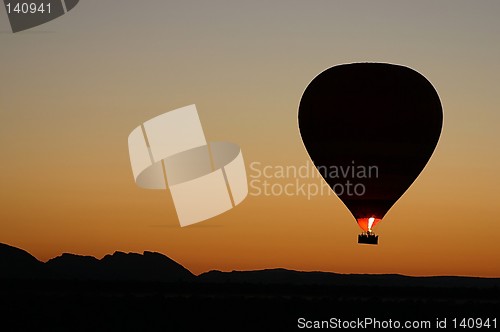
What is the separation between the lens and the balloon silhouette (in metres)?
41.8

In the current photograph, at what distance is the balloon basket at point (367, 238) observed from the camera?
40.1 m

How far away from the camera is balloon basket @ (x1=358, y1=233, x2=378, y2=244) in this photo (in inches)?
1578

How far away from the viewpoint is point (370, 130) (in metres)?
42.2

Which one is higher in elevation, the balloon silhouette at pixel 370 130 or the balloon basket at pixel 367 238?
the balloon silhouette at pixel 370 130

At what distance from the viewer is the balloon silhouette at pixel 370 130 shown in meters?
41.8

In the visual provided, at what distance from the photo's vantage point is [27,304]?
48531 mm

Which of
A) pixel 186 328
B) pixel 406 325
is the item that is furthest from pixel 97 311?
pixel 406 325

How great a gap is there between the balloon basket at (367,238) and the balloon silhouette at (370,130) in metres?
0.89

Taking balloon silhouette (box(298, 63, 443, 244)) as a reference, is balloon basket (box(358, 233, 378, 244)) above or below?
below

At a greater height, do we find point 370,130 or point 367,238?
point 370,130

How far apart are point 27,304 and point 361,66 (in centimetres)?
1798

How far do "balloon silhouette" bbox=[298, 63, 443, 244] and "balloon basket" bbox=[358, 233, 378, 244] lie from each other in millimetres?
886

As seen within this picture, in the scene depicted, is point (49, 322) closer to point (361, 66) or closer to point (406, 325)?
point (406, 325)

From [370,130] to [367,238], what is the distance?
4354mm
